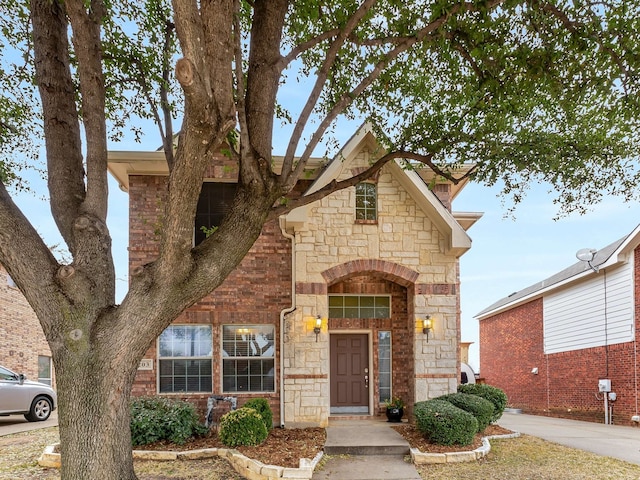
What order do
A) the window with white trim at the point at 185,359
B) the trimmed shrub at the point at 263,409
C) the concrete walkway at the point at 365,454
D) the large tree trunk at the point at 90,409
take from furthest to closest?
the window with white trim at the point at 185,359 → the trimmed shrub at the point at 263,409 → the concrete walkway at the point at 365,454 → the large tree trunk at the point at 90,409

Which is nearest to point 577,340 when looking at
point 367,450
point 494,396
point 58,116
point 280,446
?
point 494,396

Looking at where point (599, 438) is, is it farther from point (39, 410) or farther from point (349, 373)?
point (39, 410)

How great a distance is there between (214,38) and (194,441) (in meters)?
7.05

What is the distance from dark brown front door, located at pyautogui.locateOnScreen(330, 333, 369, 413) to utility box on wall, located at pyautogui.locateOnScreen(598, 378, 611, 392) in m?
7.46

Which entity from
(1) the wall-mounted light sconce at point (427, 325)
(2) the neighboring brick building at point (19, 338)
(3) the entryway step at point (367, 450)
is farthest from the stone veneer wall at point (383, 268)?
(2) the neighboring brick building at point (19, 338)

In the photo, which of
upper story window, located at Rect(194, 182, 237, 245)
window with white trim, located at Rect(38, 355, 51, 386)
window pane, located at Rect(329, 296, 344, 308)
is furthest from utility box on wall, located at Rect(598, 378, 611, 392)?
window with white trim, located at Rect(38, 355, 51, 386)

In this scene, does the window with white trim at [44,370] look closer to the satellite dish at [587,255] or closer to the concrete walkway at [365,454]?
the concrete walkway at [365,454]

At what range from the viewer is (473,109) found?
249 inches

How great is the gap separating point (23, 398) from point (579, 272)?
55.2 ft

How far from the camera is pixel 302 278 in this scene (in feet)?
31.6

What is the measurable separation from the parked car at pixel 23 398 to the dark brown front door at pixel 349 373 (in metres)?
7.90

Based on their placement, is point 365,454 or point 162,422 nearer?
point 365,454

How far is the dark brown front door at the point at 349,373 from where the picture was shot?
10891mm

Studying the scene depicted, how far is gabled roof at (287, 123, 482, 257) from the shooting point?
9383mm
